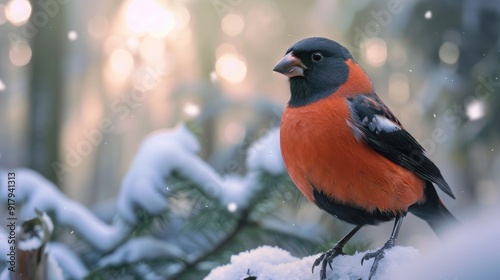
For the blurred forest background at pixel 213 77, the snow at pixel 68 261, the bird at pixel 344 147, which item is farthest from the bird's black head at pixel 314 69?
the snow at pixel 68 261

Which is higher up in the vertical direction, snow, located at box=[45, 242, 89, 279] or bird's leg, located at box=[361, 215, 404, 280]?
bird's leg, located at box=[361, 215, 404, 280]

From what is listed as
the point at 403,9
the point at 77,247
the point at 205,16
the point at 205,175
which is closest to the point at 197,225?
the point at 205,175

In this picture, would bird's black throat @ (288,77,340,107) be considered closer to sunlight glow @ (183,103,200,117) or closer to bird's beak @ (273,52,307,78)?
bird's beak @ (273,52,307,78)

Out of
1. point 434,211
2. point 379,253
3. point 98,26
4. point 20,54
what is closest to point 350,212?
point 379,253

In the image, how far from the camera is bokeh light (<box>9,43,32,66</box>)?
1.46 metres

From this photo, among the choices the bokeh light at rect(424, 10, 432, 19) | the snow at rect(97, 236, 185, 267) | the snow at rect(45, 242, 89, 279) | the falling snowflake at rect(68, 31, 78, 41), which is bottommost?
the snow at rect(45, 242, 89, 279)

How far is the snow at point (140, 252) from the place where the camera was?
1.05 metres

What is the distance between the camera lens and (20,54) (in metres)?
1.47

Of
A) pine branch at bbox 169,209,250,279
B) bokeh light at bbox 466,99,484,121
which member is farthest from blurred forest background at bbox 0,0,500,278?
pine branch at bbox 169,209,250,279

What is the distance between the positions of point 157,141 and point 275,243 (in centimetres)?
30

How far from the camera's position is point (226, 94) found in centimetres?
140

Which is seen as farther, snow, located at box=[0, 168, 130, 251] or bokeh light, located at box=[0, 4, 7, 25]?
bokeh light, located at box=[0, 4, 7, 25]

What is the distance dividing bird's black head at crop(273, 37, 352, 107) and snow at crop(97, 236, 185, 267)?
0.44 meters

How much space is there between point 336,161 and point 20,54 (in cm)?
106
